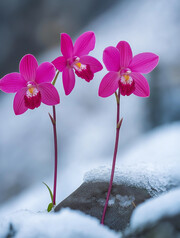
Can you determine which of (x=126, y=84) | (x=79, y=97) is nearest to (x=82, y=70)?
(x=126, y=84)

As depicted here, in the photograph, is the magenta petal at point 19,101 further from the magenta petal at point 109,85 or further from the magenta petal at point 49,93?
the magenta petal at point 109,85

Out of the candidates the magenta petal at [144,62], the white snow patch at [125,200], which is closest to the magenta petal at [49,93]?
the magenta petal at [144,62]

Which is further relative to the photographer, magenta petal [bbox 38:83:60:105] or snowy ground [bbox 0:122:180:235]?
magenta petal [bbox 38:83:60:105]

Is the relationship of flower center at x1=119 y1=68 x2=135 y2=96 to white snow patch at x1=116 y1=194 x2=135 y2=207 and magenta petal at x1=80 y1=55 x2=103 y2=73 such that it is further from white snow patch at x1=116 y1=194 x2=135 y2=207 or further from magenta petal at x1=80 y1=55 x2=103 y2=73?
white snow patch at x1=116 y1=194 x2=135 y2=207

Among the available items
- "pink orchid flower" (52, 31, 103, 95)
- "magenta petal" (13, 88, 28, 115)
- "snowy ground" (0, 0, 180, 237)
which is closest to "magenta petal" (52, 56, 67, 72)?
"pink orchid flower" (52, 31, 103, 95)

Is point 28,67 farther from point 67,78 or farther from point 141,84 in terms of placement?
point 141,84

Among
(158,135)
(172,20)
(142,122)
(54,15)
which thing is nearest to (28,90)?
(158,135)
